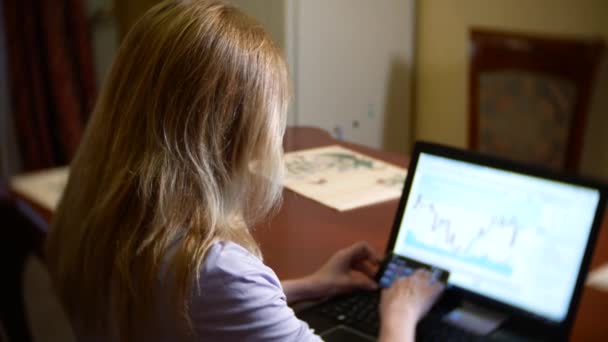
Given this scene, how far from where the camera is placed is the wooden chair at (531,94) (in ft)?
7.16

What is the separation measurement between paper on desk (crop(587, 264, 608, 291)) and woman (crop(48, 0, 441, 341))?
0.35 metres

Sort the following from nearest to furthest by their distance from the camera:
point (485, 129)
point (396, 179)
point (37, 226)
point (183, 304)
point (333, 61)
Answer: point (183, 304) → point (37, 226) → point (396, 179) → point (485, 129) → point (333, 61)

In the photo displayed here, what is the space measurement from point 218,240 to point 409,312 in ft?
0.97

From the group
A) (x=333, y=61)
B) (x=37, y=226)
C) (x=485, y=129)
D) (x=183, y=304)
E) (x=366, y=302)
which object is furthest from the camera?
(x=333, y=61)

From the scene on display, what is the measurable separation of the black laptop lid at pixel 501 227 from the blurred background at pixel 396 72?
1342 mm

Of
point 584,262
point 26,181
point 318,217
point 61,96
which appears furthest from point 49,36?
point 584,262

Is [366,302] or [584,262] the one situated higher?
[584,262]

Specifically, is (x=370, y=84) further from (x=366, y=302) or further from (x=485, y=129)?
(x=366, y=302)

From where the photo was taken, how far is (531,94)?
2.32 meters

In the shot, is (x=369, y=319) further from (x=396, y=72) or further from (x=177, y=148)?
(x=396, y=72)

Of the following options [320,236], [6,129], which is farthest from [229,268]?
[6,129]

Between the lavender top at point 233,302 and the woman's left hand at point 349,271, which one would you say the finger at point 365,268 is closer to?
the woman's left hand at point 349,271

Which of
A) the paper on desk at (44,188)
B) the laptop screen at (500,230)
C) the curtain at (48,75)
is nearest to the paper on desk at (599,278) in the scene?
the laptop screen at (500,230)

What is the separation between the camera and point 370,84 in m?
2.83
